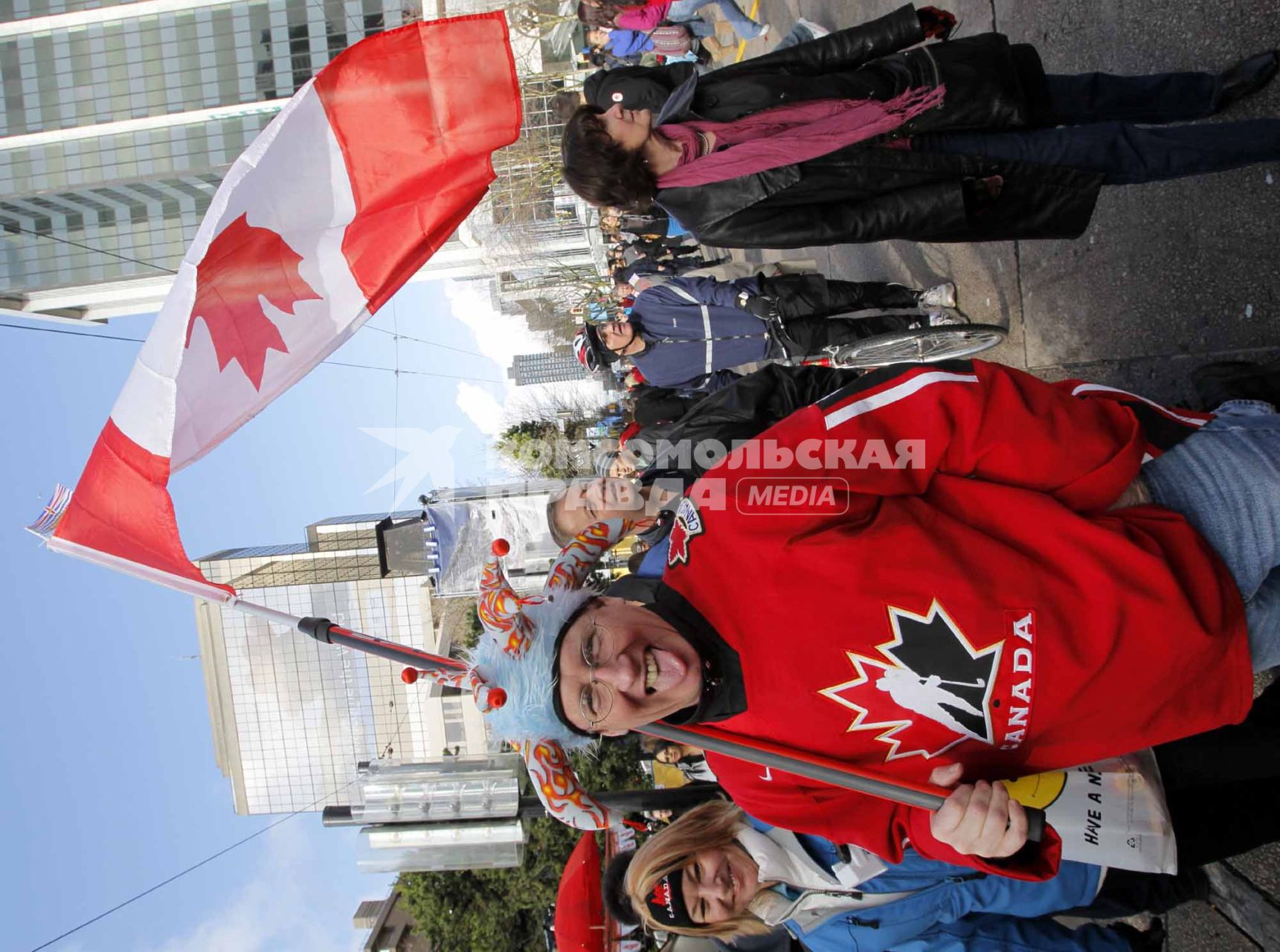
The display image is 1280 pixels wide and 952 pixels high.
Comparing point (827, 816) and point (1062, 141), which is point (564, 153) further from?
point (827, 816)

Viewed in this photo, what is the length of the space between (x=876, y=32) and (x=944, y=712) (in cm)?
323

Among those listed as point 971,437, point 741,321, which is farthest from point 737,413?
point 971,437

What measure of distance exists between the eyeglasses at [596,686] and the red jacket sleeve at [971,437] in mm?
798

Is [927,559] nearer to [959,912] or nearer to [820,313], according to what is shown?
[959,912]

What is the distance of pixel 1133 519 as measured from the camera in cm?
206

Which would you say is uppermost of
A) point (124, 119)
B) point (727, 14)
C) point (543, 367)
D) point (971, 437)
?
point (124, 119)

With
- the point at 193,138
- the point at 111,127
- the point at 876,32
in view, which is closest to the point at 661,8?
the point at 876,32

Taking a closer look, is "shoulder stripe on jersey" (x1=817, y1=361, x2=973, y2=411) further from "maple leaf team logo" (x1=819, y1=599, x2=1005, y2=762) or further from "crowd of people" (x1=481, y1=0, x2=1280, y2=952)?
"maple leaf team logo" (x1=819, y1=599, x2=1005, y2=762)

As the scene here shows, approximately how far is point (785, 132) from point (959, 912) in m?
3.57

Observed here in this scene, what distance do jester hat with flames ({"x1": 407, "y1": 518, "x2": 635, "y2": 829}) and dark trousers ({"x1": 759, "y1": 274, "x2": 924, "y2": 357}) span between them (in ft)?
12.3

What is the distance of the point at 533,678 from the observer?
8.16 ft

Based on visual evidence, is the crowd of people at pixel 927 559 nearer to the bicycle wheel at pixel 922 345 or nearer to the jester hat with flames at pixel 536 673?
the jester hat with flames at pixel 536 673

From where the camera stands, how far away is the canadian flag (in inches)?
117

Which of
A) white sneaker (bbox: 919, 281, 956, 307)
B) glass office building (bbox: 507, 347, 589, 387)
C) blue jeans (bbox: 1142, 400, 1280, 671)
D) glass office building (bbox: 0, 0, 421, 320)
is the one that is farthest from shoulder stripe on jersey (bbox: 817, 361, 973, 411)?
glass office building (bbox: 0, 0, 421, 320)
